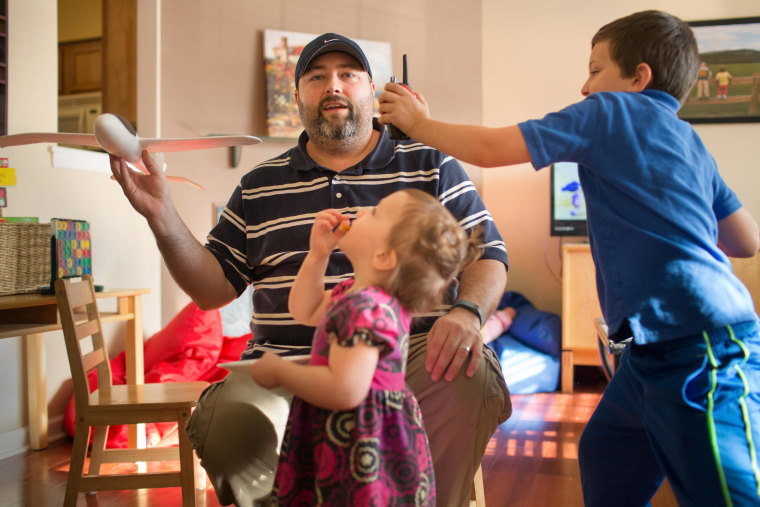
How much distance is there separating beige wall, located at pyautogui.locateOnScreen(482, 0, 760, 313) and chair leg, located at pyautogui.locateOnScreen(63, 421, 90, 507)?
3.24m

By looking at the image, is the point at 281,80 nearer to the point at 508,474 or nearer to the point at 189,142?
the point at 508,474

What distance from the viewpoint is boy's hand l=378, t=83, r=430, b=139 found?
123cm

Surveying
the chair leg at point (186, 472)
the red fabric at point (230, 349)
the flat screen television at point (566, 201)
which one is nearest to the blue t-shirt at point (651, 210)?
the chair leg at point (186, 472)

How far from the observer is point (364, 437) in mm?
1006

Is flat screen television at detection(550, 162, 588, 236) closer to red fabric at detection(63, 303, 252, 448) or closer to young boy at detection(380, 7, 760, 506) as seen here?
red fabric at detection(63, 303, 252, 448)

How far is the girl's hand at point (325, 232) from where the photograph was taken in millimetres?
1136

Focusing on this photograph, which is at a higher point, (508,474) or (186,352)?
(186,352)

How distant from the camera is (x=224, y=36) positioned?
4047mm

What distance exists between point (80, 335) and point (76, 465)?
0.41 meters

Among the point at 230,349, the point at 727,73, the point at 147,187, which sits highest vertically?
the point at 727,73

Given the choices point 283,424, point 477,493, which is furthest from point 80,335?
point 477,493

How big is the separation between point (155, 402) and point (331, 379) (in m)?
1.22

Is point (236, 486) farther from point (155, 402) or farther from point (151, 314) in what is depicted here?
point (151, 314)

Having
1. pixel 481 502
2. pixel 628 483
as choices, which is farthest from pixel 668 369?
pixel 481 502
